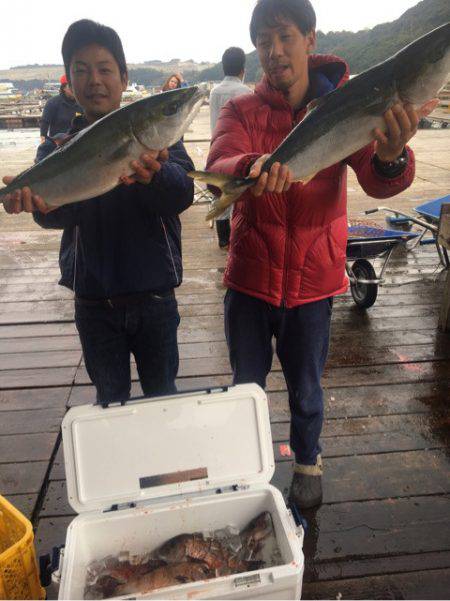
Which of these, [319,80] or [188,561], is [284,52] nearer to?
[319,80]

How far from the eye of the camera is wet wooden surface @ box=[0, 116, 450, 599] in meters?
2.07

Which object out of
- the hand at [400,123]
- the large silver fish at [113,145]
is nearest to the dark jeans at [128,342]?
the large silver fish at [113,145]

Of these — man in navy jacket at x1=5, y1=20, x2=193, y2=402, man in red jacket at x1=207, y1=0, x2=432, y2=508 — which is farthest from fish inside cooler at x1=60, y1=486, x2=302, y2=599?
man in navy jacket at x1=5, y1=20, x2=193, y2=402

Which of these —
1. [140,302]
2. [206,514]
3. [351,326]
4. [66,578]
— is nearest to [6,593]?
[66,578]

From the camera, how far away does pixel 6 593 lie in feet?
4.88

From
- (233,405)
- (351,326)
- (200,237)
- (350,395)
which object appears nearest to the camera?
(233,405)

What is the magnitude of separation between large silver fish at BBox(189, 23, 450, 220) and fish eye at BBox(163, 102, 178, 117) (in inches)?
10.0

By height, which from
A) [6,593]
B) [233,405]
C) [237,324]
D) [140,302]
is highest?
[140,302]

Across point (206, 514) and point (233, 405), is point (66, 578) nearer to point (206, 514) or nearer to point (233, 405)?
point (206, 514)

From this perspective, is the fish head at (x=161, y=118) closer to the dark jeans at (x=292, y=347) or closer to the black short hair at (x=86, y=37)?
the black short hair at (x=86, y=37)

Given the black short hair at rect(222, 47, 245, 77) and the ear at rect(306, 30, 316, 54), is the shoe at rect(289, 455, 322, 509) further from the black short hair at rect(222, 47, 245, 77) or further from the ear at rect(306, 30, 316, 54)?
the black short hair at rect(222, 47, 245, 77)

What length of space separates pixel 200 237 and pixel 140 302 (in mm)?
4872

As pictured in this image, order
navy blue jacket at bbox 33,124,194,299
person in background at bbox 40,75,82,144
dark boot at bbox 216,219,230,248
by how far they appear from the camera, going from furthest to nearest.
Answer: dark boot at bbox 216,219,230,248 < person in background at bbox 40,75,82,144 < navy blue jacket at bbox 33,124,194,299

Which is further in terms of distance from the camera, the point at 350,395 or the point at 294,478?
the point at 350,395
